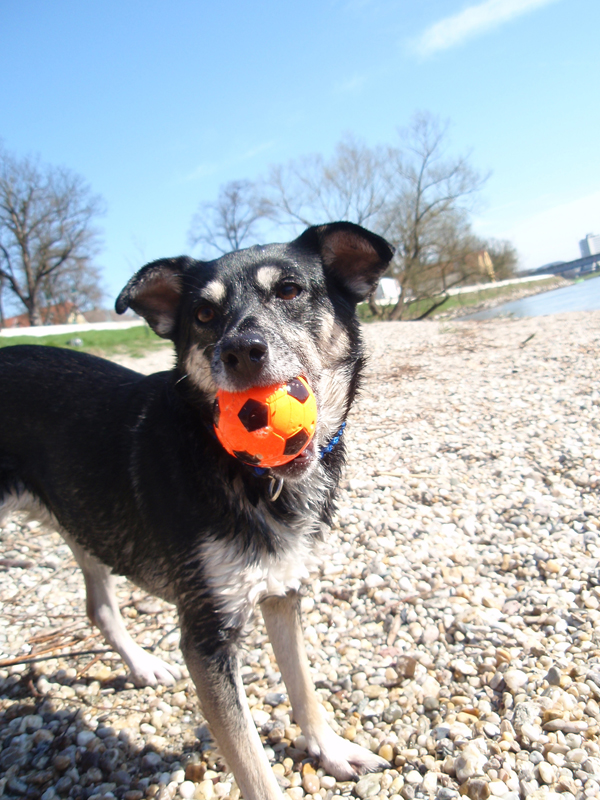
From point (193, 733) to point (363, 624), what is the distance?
3.83 feet

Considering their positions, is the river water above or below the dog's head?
below

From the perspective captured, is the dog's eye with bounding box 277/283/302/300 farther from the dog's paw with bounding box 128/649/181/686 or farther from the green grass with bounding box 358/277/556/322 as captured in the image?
the green grass with bounding box 358/277/556/322

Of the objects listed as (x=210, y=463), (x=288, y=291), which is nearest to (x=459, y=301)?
(x=288, y=291)

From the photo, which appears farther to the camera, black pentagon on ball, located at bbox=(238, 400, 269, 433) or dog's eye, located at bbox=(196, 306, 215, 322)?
dog's eye, located at bbox=(196, 306, 215, 322)

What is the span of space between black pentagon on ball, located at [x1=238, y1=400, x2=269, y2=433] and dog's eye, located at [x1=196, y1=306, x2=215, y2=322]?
0.77 metres

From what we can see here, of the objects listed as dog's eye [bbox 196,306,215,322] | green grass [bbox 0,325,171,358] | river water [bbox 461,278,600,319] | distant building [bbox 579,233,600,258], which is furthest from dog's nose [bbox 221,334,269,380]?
distant building [bbox 579,233,600,258]

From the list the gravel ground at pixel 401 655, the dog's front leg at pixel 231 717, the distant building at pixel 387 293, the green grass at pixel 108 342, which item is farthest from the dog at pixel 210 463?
the distant building at pixel 387 293

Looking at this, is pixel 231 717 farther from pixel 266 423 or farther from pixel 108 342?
pixel 108 342

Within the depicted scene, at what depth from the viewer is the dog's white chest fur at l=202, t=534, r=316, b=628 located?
2.08 meters

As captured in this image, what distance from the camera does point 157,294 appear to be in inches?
113

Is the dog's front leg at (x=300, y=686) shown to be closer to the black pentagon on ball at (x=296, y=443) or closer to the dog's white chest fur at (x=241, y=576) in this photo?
the dog's white chest fur at (x=241, y=576)

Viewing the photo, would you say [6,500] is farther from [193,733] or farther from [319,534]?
[319,534]

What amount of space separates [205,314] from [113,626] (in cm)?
198

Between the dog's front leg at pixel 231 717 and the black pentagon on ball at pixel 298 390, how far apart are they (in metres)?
1.09
